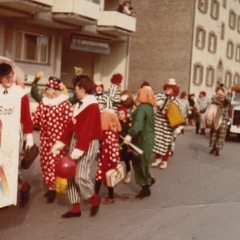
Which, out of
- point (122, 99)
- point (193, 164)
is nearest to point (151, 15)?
point (193, 164)

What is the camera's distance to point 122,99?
9.42 metres

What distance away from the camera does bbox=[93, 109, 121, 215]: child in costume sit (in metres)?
7.70

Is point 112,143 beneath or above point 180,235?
above

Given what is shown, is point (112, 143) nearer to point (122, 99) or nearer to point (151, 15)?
point (122, 99)

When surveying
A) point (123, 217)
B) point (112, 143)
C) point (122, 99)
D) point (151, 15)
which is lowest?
point (123, 217)

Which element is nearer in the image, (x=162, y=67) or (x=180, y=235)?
(x=180, y=235)

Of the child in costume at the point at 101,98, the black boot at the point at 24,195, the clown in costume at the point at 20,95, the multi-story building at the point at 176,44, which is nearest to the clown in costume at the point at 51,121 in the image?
the black boot at the point at 24,195

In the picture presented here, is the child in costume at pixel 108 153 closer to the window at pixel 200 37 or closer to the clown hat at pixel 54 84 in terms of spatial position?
the clown hat at pixel 54 84

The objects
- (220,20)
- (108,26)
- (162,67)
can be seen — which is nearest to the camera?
(108,26)

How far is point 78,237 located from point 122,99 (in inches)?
160

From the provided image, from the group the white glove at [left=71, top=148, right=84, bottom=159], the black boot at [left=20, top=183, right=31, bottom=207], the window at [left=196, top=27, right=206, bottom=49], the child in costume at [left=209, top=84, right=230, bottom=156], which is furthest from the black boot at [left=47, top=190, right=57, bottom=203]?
the window at [left=196, top=27, right=206, bottom=49]

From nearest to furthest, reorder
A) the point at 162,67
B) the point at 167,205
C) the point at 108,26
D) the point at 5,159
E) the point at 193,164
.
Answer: the point at 5,159, the point at 167,205, the point at 193,164, the point at 108,26, the point at 162,67

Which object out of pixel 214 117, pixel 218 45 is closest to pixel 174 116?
pixel 214 117

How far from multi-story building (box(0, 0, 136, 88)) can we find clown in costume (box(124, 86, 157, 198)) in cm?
1314
